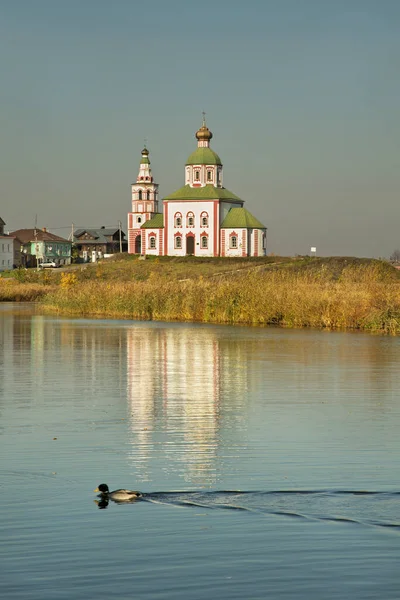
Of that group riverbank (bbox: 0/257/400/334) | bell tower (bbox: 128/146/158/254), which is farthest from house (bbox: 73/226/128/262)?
riverbank (bbox: 0/257/400/334)

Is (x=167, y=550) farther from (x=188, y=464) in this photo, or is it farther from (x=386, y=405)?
(x=386, y=405)

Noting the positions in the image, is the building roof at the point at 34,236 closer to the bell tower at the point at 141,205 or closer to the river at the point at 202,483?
the bell tower at the point at 141,205

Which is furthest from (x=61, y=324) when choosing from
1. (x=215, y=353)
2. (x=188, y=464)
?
(x=188, y=464)

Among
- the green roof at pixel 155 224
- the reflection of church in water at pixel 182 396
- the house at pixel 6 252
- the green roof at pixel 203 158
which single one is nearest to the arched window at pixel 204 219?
the green roof at pixel 155 224

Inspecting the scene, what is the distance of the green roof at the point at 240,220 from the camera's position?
118 metres

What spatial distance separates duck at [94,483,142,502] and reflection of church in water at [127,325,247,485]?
1.00 meters

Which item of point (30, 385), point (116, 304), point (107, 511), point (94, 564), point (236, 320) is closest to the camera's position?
point (94, 564)

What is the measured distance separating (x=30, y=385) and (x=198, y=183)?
340 feet

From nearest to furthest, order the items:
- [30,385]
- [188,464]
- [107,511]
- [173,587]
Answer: [173,587] < [107,511] < [188,464] < [30,385]

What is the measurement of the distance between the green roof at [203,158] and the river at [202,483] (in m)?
101

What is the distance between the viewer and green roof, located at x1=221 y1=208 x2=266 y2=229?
11838 centimetres

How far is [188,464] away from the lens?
12500mm

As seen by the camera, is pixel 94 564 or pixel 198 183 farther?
pixel 198 183

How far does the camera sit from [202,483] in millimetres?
11406
